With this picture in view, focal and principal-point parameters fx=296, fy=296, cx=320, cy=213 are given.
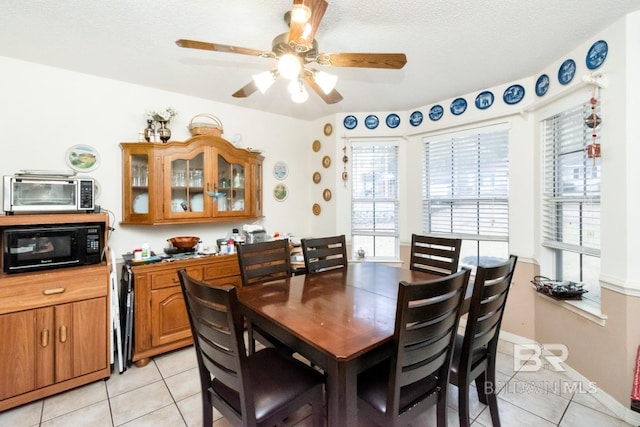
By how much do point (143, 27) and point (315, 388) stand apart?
237 cm

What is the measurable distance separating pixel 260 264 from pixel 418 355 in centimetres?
132

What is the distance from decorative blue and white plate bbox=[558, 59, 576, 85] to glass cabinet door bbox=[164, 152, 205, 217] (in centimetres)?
312

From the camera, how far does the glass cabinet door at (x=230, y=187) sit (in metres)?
3.03

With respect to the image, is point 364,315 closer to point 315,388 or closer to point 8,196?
point 315,388

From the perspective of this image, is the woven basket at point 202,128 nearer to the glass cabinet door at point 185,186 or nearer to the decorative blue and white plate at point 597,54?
the glass cabinet door at point 185,186

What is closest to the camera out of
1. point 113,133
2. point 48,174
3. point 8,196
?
point 8,196

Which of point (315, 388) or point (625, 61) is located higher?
point (625, 61)

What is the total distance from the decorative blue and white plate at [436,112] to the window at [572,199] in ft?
3.28

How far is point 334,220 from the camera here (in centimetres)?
373

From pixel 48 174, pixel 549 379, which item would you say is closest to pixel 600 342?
pixel 549 379

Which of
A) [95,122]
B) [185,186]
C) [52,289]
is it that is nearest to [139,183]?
[185,186]

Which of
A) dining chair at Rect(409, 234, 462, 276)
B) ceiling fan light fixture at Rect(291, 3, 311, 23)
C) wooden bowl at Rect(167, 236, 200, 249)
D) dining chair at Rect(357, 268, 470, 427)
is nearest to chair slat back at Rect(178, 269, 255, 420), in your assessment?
dining chair at Rect(357, 268, 470, 427)

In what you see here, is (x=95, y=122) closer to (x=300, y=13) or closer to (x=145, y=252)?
(x=145, y=252)

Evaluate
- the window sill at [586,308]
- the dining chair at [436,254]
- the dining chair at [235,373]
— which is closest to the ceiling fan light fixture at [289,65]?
the dining chair at [235,373]
